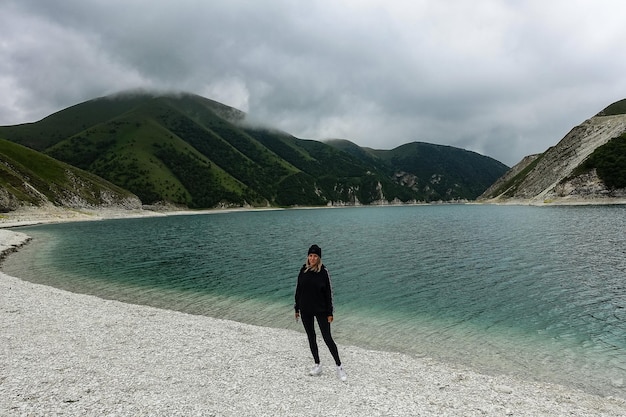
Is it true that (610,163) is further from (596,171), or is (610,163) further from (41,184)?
(41,184)

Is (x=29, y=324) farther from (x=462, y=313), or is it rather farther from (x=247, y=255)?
(x=247, y=255)

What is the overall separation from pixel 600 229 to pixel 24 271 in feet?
278

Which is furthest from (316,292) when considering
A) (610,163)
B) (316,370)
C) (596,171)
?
(596,171)

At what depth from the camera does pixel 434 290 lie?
94.6 feet

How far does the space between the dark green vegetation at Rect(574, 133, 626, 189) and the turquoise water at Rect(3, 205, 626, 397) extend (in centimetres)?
12616

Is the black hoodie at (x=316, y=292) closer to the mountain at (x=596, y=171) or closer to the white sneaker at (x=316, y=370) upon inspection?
the white sneaker at (x=316, y=370)

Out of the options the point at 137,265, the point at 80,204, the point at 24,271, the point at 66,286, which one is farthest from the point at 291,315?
the point at 80,204

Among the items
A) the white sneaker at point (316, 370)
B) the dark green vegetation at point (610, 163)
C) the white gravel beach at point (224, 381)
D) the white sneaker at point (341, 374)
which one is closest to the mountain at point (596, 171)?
the dark green vegetation at point (610, 163)

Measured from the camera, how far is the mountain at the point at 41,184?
421 ft

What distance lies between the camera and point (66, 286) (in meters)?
31.4

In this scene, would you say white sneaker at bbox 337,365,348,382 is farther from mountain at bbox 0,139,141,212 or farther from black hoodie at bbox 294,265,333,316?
mountain at bbox 0,139,141,212

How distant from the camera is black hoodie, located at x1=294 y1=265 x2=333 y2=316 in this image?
1161 centimetres

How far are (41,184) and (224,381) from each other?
182 m

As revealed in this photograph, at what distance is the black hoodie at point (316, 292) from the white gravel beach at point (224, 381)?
2488mm
